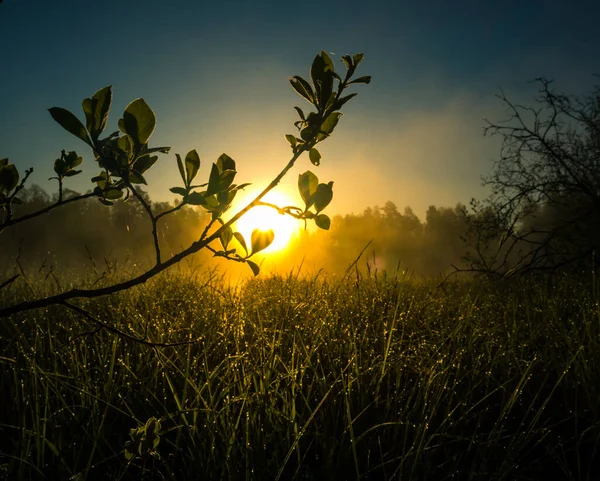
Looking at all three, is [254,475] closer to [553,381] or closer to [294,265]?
[553,381]

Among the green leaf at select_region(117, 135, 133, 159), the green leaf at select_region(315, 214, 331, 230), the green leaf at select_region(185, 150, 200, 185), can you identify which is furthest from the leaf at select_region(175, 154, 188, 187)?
the green leaf at select_region(315, 214, 331, 230)

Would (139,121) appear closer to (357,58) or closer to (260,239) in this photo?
(260,239)

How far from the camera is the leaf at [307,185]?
42.0 inches

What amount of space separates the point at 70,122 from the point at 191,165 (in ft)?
0.86

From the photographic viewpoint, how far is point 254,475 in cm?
116

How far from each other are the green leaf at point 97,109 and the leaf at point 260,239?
45 centimetres

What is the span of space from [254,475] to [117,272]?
13.3 ft

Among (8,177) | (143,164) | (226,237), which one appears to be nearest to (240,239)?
(226,237)

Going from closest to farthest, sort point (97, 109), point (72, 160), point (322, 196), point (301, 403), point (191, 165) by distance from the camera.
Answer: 1. point (97, 109)
2. point (191, 165)
3. point (322, 196)
4. point (72, 160)
5. point (301, 403)

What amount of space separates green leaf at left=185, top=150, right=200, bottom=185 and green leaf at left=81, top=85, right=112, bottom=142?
19cm

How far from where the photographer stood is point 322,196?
107cm

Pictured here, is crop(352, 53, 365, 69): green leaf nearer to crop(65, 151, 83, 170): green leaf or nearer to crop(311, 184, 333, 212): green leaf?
crop(311, 184, 333, 212): green leaf

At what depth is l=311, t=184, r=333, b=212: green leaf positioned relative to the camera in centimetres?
106

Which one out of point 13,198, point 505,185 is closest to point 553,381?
point 13,198
